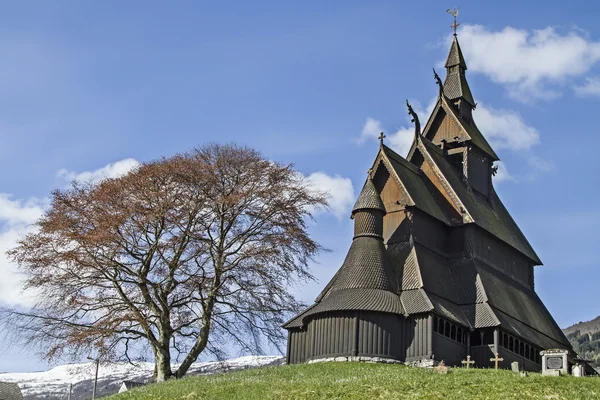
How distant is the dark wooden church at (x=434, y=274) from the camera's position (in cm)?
4738

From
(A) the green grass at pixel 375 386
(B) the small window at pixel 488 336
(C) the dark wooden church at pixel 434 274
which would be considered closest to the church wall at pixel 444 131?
(C) the dark wooden church at pixel 434 274

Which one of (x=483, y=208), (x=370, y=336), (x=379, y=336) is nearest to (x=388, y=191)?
(x=483, y=208)

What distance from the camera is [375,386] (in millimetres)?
34812

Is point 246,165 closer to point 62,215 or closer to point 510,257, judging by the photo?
point 62,215

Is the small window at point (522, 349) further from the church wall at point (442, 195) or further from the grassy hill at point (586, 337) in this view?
the grassy hill at point (586, 337)

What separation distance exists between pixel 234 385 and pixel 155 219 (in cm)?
1248

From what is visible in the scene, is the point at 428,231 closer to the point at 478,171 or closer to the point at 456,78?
the point at 478,171

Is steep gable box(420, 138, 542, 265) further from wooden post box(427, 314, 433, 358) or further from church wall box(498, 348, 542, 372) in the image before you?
wooden post box(427, 314, 433, 358)

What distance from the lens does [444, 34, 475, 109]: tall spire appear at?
64.5 m

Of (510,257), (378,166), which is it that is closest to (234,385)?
(378,166)

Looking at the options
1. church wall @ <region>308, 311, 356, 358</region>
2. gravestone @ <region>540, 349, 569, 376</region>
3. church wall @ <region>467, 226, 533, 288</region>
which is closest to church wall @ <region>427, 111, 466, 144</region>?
church wall @ <region>467, 226, 533, 288</region>

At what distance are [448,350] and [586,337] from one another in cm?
14440

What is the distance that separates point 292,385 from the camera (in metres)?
36.3

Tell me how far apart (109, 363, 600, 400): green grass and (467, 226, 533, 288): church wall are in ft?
49.1
